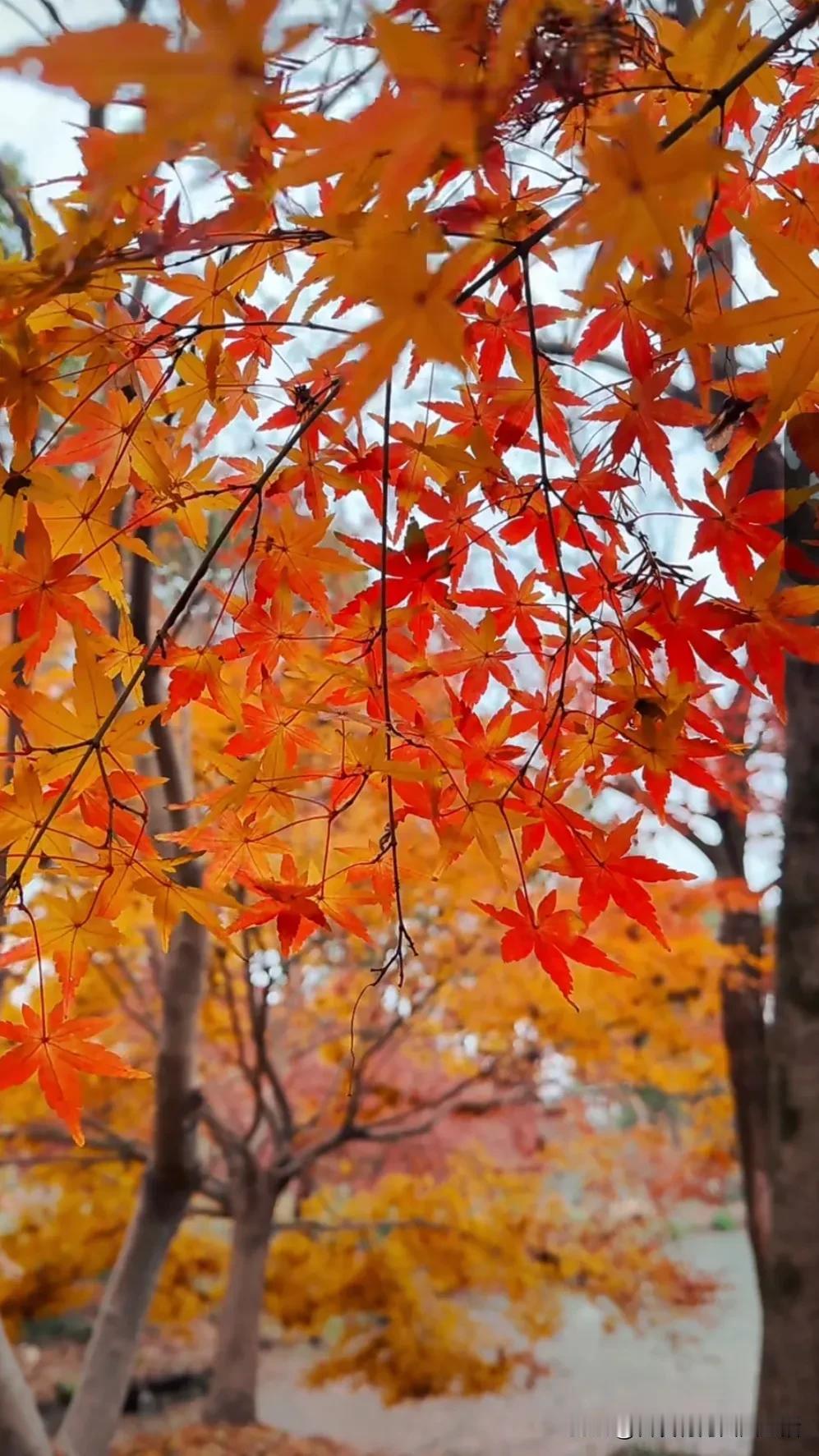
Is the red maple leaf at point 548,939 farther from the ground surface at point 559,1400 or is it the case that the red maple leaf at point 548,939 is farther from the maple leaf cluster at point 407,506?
the ground surface at point 559,1400

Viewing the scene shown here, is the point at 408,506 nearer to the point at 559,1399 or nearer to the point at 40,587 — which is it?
the point at 40,587

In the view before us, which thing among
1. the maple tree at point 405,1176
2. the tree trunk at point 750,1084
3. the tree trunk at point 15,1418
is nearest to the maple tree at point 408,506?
the tree trunk at point 15,1418

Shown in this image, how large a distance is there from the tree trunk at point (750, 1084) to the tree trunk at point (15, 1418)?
1320 mm

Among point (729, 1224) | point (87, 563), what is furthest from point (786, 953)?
point (729, 1224)

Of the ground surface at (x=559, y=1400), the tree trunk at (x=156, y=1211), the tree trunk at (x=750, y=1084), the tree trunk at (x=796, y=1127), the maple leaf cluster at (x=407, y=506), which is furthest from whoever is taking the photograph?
the ground surface at (x=559, y=1400)

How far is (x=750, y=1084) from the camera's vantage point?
1879 mm

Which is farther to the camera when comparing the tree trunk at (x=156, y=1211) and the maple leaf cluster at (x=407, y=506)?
the tree trunk at (x=156, y=1211)

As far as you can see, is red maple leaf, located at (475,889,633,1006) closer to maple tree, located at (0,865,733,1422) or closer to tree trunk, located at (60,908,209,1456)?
tree trunk, located at (60,908,209,1456)

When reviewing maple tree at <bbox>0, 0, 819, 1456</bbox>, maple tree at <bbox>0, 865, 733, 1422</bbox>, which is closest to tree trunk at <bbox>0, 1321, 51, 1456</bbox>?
maple tree at <bbox>0, 0, 819, 1456</bbox>

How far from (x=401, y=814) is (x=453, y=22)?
11.4 inches

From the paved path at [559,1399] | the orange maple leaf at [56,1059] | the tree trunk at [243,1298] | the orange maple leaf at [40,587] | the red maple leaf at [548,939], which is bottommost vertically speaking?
the paved path at [559,1399]

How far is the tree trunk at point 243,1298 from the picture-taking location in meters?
1.98

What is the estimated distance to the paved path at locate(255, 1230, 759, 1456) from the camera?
2.46m

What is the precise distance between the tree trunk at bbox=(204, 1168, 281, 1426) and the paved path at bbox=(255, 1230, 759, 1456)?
0.24 metres
